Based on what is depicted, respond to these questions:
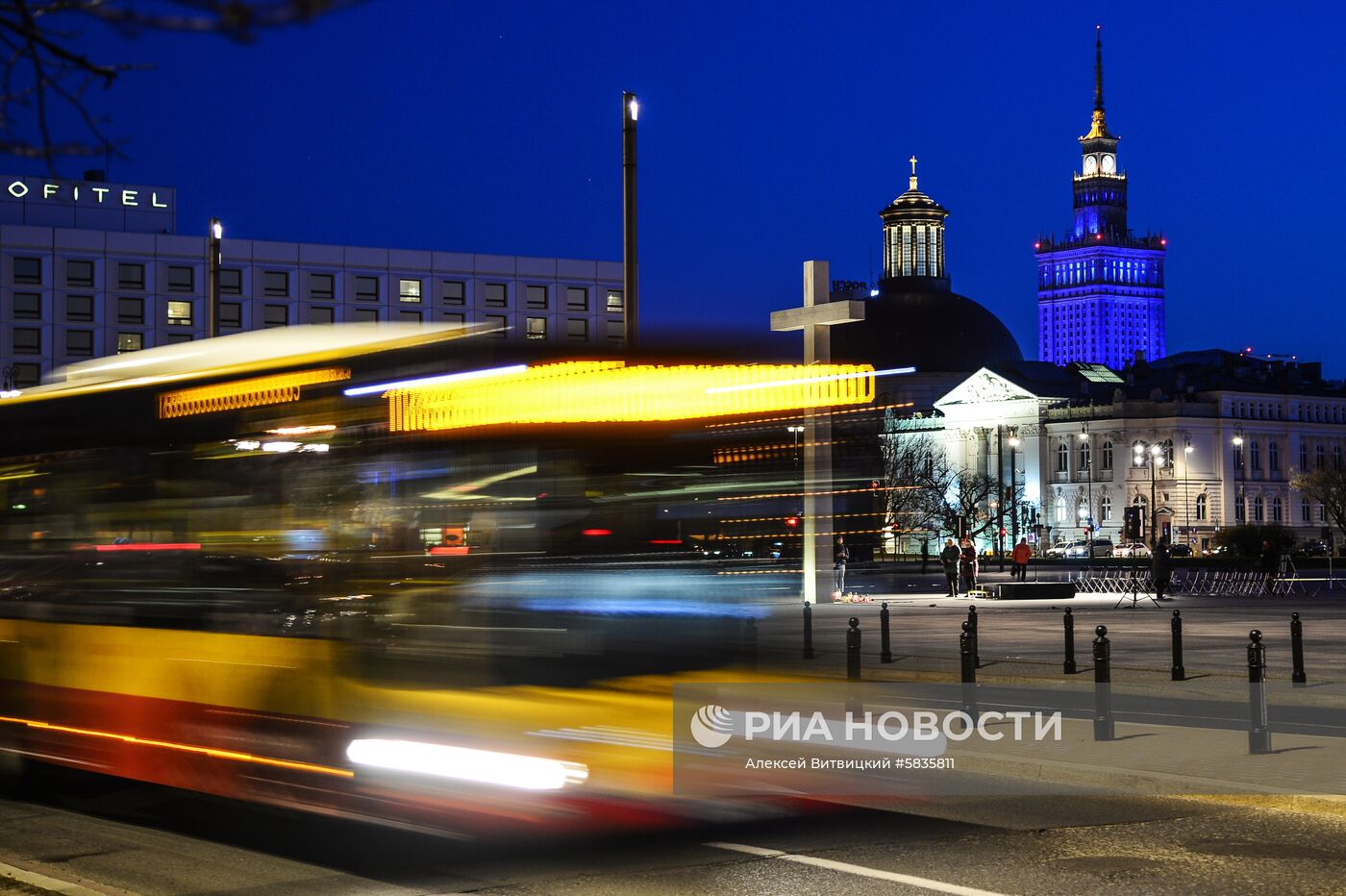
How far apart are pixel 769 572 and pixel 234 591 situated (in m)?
3.22

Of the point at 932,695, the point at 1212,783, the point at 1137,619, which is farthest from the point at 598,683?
the point at 1137,619

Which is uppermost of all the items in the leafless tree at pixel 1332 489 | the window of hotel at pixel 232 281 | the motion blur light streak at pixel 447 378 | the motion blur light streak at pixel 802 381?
the window of hotel at pixel 232 281

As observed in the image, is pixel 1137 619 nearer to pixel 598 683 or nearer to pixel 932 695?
pixel 932 695

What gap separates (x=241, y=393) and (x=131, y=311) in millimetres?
95158

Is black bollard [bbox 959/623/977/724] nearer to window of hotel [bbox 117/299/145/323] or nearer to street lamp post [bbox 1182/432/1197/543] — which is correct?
window of hotel [bbox 117/299/145/323]

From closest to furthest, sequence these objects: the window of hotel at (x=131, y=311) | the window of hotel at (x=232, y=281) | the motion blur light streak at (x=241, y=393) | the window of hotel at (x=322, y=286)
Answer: the motion blur light streak at (x=241, y=393)
the window of hotel at (x=232, y=281)
the window of hotel at (x=131, y=311)
the window of hotel at (x=322, y=286)

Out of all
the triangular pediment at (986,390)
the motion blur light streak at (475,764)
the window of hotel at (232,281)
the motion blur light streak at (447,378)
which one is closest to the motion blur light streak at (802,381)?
the motion blur light streak at (447,378)

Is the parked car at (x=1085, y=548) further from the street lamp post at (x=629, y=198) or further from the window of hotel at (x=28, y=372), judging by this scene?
the street lamp post at (x=629, y=198)

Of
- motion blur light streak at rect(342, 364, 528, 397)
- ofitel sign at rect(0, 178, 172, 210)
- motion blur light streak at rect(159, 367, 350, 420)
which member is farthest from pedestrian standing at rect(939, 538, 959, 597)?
ofitel sign at rect(0, 178, 172, 210)

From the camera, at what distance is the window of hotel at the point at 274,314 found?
102 metres

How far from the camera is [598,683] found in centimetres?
911

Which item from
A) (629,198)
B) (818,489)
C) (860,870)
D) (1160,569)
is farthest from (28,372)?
(860,870)

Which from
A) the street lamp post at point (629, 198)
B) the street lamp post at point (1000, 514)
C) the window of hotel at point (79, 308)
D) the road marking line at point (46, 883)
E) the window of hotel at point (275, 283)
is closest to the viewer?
the road marking line at point (46, 883)

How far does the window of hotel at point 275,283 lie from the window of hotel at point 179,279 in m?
4.68
